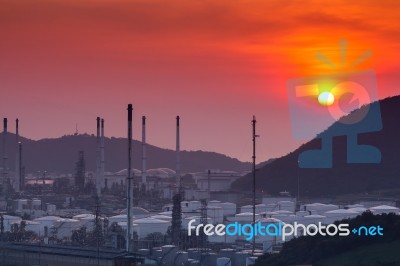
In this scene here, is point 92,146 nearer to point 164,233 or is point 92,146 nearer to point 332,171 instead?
point 332,171

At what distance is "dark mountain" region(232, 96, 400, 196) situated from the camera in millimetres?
76812

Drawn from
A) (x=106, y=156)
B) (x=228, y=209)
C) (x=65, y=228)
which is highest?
(x=106, y=156)

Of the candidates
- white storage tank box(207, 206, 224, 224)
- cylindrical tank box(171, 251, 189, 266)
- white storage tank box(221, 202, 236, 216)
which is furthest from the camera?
white storage tank box(221, 202, 236, 216)

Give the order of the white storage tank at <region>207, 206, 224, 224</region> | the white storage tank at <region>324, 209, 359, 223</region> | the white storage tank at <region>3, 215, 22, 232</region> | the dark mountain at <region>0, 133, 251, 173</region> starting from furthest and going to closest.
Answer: the dark mountain at <region>0, 133, 251, 173</region>, the white storage tank at <region>207, 206, 224, 224</region>, the white storage tank at <region>3, 215, 22, 232</region>, the white storage tank at <region>324, 209, 359, 223</region>

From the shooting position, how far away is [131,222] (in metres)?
40.6

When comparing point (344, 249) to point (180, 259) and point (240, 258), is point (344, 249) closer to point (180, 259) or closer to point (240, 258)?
point (240, 258)

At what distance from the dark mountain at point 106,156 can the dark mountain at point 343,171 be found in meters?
Result: 69.8

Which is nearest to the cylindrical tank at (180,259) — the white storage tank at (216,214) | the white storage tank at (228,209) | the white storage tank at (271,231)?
the white storage tank at (271,231)

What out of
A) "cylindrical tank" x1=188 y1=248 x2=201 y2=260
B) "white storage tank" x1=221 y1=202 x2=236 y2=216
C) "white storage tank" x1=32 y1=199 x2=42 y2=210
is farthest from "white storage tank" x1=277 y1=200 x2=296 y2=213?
"cylindrical tank" x1=188 y1=248 x2=201 y2=260

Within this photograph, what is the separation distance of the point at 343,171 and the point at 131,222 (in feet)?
131

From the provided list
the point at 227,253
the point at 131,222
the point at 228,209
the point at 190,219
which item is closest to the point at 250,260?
the point at 227,253

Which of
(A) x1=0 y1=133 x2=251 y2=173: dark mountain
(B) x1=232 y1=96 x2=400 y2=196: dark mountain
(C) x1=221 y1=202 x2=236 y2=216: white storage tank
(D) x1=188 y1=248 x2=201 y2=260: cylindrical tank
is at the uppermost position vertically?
(A) x1=0 y1=133 x2=251 y2=173: dark mountain

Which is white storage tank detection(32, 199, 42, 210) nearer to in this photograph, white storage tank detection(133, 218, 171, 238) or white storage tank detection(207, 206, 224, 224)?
white storage tank detection(207, 206, 224, 224)

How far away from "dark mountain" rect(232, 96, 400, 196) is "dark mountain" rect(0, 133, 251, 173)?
69846mm
